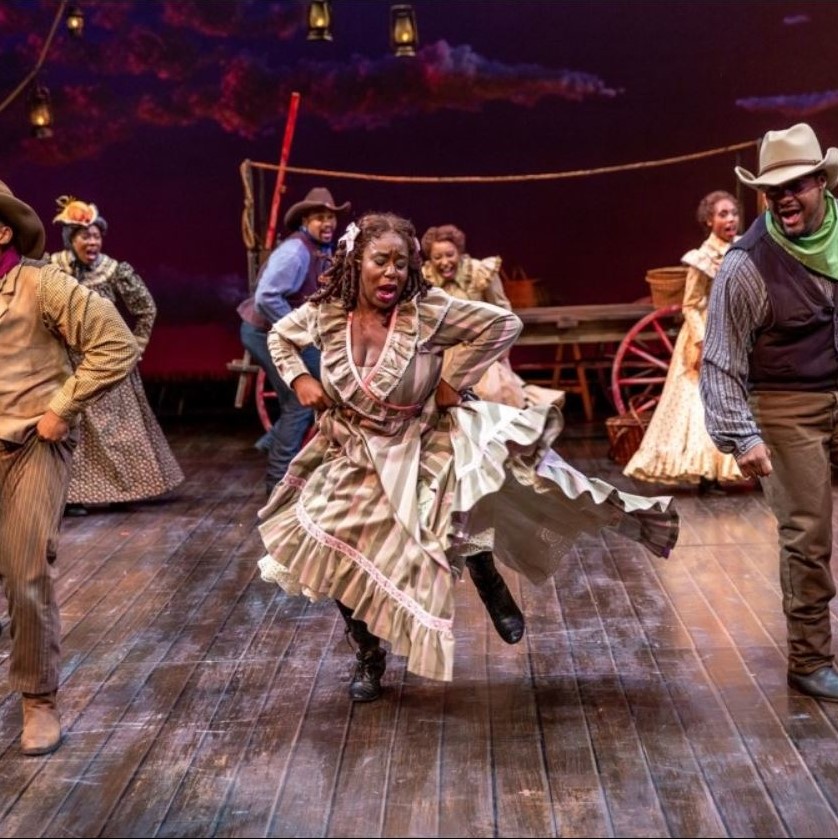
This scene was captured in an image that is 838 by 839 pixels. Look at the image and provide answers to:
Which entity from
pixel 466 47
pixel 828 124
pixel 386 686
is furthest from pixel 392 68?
pixel 386 686

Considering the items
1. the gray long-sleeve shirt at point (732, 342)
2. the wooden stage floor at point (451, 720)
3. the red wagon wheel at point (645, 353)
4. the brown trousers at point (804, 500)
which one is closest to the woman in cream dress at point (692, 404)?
the red wagon wheel at point (645, 353)

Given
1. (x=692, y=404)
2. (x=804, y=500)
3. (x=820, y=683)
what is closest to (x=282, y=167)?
(x=692, y=404)

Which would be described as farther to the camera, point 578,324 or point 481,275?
point 578,324

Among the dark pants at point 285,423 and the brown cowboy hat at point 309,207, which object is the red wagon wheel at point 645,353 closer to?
the dark pants at point 285,423

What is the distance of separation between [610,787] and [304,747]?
821 millimetres

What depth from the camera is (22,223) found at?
424cm

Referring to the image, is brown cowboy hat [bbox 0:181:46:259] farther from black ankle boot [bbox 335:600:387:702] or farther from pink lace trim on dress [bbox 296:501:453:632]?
black ankle boot [bbox 335:600:387:702]

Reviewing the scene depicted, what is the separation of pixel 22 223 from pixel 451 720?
1699mm

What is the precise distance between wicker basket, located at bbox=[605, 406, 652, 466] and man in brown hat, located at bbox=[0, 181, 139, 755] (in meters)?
4.99

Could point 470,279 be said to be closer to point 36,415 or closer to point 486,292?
point 486,292

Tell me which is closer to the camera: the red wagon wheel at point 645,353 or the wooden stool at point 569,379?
the red wagon wheel at point 645,353

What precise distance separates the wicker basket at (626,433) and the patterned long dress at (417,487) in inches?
171

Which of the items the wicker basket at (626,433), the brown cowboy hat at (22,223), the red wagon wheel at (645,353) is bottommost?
the wicker basket at (626,433)

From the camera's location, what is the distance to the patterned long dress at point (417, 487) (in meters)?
4.24
